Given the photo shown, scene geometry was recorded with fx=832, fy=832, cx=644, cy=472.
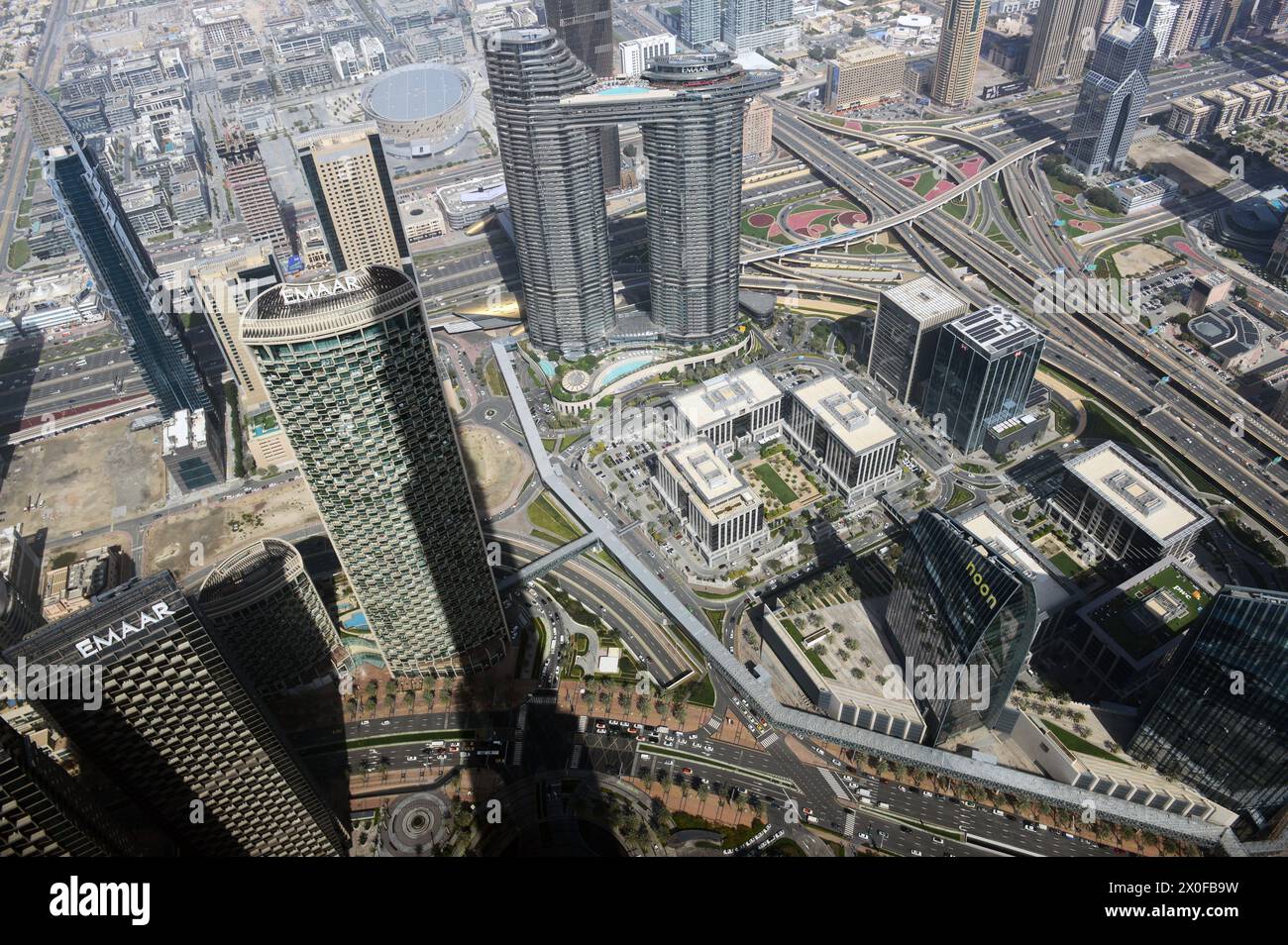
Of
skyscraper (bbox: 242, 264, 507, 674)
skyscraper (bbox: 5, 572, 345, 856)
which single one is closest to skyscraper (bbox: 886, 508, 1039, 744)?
skyscraper (bbox: 242, 264, 507, 674)

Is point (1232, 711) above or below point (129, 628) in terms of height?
below

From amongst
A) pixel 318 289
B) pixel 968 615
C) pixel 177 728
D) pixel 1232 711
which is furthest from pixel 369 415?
pixel 1232 711

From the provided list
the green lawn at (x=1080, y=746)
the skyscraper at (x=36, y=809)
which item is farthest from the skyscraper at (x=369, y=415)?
the green lawn at (x=1080, y=746)

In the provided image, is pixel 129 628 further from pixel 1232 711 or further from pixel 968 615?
pixel 1232 711

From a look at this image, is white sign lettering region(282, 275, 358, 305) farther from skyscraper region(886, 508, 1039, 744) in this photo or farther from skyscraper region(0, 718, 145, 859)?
skyscraper region(886, 508, 1039, 744)

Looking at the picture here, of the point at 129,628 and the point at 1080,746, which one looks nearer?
the point at 129,628
